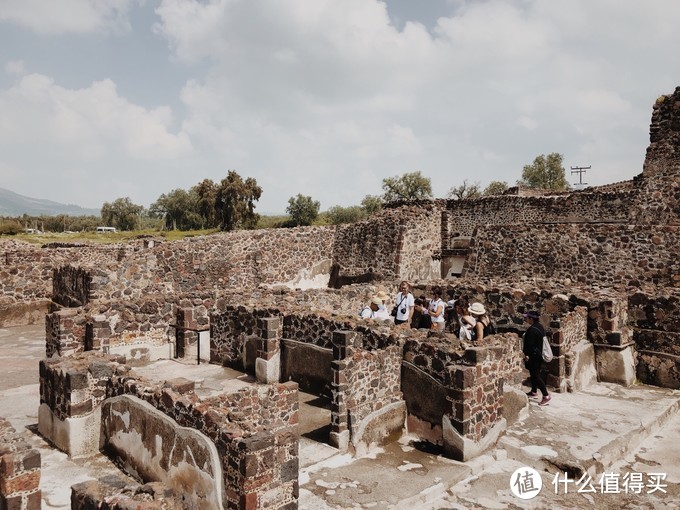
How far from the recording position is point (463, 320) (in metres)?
9.79

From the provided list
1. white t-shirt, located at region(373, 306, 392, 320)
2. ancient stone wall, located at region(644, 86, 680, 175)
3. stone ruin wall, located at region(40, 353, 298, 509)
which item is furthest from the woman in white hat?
ancient stone wall, located at region(644, 86, 680, 175)

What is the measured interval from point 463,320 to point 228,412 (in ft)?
17.6

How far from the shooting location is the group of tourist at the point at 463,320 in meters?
9.02

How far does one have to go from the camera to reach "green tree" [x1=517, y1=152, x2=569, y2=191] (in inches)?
2515

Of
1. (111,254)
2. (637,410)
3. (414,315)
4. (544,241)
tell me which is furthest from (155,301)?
(111,254)

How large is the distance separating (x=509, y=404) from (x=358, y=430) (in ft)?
8.54

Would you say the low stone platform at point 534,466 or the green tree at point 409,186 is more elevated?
the green tree at point 409,186

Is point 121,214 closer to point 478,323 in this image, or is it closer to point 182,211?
point 182,211

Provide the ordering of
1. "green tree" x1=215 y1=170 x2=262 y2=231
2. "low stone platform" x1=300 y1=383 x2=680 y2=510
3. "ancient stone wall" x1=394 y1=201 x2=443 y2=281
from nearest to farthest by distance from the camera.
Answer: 1. "low stone platform" x1=300 y1=383 x2=680 y2=510
2. "ancient stone wall" x1=394 y1=201 x2=443 y2=281
3. "green tree" x1=215 y1=170 x2=262 y2=231

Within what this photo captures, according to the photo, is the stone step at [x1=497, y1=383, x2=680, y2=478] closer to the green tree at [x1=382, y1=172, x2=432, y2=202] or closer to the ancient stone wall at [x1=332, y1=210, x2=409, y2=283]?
the ancient stone wall at [x1=332, y1=210, x2=409, y2=283]

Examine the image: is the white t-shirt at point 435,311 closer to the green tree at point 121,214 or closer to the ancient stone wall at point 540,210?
the ancient stone wall at point 540,210

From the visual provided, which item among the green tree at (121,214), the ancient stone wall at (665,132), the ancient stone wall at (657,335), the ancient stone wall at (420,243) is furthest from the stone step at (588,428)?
the green tree at (121,214)

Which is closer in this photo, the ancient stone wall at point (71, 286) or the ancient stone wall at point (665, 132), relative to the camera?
the ancient stone wall at point (71, 286)

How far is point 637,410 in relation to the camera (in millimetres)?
8930
